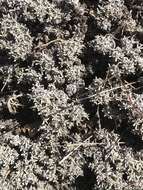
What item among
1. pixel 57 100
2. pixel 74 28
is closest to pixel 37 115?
pixel 57 100

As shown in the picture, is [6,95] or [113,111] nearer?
[113,111]

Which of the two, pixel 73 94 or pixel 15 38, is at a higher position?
pixel 15 38

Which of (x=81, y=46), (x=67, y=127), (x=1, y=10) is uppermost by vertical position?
(x=1, y=10)

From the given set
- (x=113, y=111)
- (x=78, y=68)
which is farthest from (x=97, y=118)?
(x=78, y=68)

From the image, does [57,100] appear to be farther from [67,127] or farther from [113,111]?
[113,111]

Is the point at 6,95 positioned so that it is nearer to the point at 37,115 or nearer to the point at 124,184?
the point at 37,115

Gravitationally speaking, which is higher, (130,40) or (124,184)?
(130,40)
